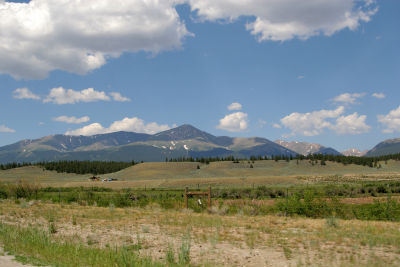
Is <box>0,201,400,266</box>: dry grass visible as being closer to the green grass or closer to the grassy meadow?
the grassy meadow

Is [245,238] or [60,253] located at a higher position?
[60,253]

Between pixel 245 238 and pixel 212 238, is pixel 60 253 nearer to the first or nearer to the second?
pixel 212 238

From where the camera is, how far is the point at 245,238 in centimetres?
1605

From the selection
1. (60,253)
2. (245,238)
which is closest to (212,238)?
(245,238)

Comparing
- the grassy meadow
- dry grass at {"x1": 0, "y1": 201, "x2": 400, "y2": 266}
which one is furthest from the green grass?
dry grass at {"x1": 0, "y1": 201, "x2": 400, "y2": 266}

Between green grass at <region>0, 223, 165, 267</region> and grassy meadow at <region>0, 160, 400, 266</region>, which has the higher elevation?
green grass at <region>0, 223, 165, 267</region>

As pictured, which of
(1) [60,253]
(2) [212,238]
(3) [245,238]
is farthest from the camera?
(3) [245,238]

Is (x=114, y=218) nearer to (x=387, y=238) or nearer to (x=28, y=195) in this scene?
(x=387, y=238)

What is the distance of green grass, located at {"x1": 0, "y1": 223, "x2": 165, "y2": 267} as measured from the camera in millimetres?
11250

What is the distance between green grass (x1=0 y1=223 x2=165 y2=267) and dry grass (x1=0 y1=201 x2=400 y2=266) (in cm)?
117

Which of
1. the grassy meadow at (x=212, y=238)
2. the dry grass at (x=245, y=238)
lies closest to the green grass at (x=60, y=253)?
the grassy meadow at (x=212, y=238)

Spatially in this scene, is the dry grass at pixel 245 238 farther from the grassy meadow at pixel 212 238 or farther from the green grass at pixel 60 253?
the green grass at pixel 60 253

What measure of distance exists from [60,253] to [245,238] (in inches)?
287

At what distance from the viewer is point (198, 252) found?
13.4 metres
